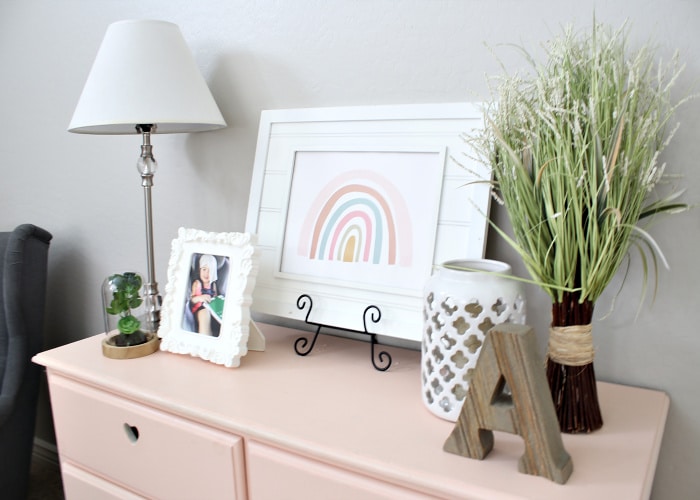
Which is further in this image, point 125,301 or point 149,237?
point 149,237

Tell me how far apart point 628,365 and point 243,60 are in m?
0.99

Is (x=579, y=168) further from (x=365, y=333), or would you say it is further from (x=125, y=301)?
(x=125, y=301)

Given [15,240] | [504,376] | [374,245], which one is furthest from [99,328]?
[504,376]

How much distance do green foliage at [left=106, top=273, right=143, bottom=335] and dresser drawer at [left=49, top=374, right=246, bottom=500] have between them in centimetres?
14

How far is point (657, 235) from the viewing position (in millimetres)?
859

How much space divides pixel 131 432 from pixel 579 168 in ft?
2.84

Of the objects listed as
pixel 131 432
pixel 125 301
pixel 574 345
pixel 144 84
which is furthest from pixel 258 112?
pixel 574 345

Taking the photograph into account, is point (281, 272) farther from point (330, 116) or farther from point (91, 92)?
point (91, 92)

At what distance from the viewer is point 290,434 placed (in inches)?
29.9

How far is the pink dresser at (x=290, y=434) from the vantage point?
2.20ft

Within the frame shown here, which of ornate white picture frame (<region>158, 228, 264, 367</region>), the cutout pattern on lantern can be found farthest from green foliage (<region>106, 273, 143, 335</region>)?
the cutout pattern on lantern

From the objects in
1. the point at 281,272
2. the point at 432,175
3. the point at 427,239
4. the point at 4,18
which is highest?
the point at 4,18

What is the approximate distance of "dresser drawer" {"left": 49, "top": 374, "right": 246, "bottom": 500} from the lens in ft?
2.77

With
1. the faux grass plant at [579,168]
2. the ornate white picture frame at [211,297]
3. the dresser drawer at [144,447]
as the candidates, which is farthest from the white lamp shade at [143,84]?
the faux grass plant at [579,168]
